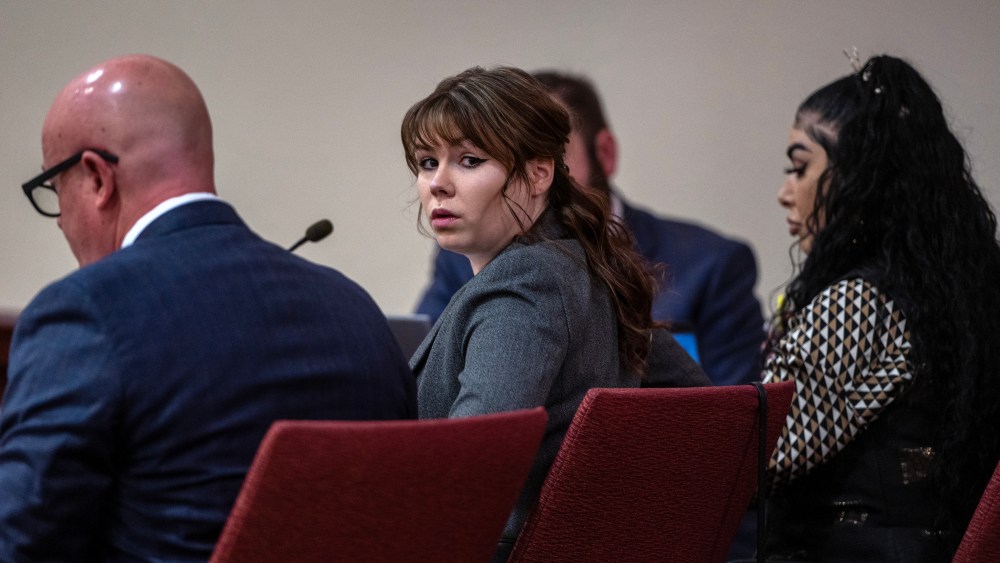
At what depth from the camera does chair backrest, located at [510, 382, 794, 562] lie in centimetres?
131

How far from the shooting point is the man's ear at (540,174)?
1610mm

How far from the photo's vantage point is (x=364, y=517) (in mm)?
1084

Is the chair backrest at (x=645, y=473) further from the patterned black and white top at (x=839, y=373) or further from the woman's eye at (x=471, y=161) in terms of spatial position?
the woman's eye at (x=471, y=161)

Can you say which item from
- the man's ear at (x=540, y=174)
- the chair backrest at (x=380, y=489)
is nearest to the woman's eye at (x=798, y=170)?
the man's ear at (x=540, y=174)

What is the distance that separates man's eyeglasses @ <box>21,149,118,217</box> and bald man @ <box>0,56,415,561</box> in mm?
114

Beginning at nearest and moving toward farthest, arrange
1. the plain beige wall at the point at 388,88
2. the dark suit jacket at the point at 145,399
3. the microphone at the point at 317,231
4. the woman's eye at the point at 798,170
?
the dark suit jacket at the point at 145,399 → the microphone at the point at 317,231 → the woman's eye at the point at 798,170 → the plain beige wall at the point at 388,88

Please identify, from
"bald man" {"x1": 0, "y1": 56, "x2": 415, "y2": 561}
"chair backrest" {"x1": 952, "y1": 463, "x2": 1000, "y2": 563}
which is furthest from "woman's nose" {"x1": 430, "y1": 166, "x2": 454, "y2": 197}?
"chair backrest" {"x1": 952, "y1": 463, "x2": 1000, "y2": 563}

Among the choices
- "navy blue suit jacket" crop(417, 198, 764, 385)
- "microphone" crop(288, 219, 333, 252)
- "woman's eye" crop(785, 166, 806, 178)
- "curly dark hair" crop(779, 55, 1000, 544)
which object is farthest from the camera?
"navy blue suit jacket" crop(417, 198, 764, 385)

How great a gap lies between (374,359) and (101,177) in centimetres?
39

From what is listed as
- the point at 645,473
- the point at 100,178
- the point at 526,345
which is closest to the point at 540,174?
A: the point at 526,345

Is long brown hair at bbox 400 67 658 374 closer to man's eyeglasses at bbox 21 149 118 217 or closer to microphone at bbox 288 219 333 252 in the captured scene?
microphone at bbox 288 219 333 252

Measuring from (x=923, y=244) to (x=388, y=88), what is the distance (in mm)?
2582

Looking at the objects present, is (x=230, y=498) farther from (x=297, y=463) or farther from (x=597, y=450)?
(x=597, y=450)

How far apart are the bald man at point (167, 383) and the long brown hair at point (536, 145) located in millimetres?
331
